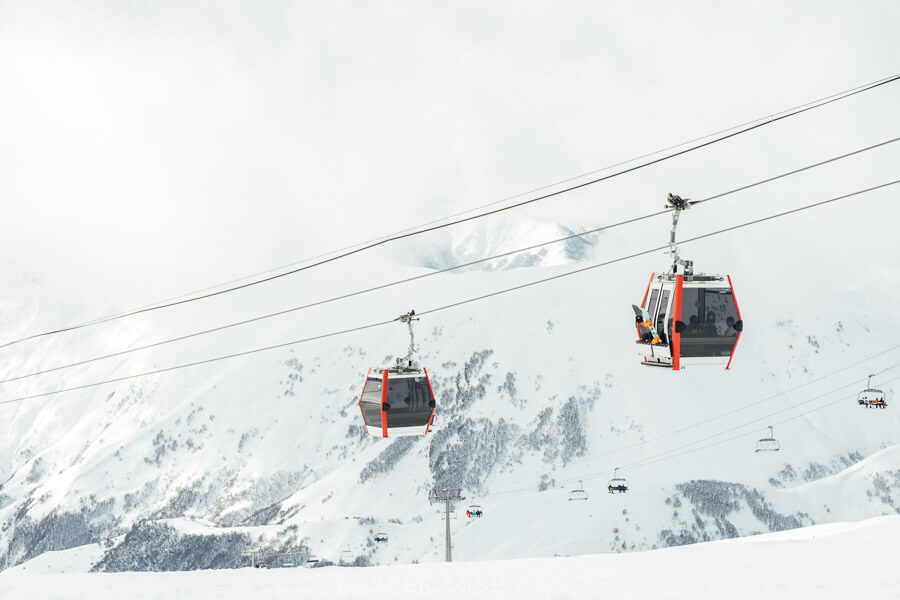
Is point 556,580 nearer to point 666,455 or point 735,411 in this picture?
point 666,455

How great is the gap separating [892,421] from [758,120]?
131 metres

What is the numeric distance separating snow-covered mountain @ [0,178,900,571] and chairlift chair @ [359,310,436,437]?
67.7 m

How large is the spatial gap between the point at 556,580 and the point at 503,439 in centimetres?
10962

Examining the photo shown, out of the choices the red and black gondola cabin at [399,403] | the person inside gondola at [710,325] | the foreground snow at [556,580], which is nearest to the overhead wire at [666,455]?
the foreground snow at [556,580]

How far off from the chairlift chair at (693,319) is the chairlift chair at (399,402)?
5.99m

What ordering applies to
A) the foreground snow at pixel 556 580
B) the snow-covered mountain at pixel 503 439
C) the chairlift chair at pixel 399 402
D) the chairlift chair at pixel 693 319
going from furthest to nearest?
the snow-covered mountain at pixel 503 439 → the chairlift chair at pixel 399 402 → the foreground snow at pixel 556 580 → the chairlift chair at pixel 693 319

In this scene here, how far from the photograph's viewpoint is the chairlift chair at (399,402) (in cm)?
1652

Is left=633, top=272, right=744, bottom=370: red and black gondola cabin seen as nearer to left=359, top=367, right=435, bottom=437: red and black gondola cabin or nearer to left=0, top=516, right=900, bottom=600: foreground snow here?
left=0, top=516, right=900, bottom=600: foreground snow

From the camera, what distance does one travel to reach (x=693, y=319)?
41.9ft

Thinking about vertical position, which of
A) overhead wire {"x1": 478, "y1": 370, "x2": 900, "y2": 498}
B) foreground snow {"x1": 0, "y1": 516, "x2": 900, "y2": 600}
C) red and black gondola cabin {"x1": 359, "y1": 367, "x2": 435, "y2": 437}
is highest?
overhead wire {"x1": 478, "y1": 370, "x2": 900, "y2": 498}

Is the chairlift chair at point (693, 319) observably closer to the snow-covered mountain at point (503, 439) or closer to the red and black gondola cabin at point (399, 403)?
the red and black gondola cabin at point (399, 403)

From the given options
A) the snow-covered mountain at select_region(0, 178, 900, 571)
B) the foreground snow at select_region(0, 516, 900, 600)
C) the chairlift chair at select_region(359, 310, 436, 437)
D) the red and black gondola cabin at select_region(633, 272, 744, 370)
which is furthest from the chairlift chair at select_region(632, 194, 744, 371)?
the snow-covered mountain at select_region(0, 178, 900, 571)

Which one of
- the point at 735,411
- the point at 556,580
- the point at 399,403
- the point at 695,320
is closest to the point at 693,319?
the point at 695,320

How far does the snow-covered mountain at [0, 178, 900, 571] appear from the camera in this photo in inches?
3620
